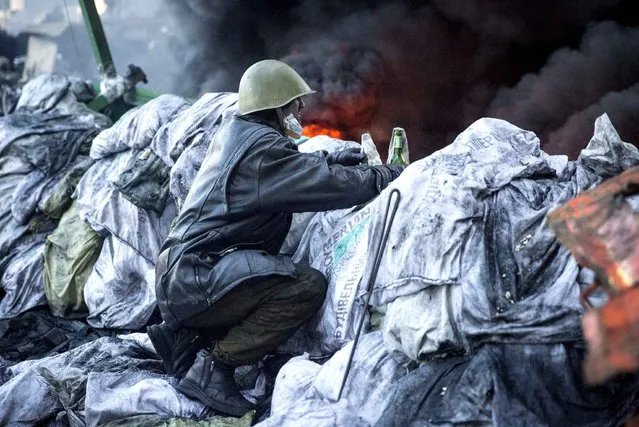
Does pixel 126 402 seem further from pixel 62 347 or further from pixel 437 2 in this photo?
pixel 437 2

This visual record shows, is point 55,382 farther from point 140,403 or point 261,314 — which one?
point 261,314

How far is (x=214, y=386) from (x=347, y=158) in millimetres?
1353

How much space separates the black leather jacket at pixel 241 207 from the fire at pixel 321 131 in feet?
12.7

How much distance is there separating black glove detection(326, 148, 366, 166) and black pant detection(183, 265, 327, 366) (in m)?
0.62

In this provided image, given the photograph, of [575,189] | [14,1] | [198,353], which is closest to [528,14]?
[575,189]

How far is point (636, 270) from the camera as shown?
207 cm

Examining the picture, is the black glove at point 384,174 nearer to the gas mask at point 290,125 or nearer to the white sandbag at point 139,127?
the gas mask at point 290,125

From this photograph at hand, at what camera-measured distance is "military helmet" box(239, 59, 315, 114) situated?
406 cm

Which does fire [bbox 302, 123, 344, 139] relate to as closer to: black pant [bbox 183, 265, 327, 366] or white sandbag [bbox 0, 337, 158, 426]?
white sandbag [bbox 0, 337, 158, 426]

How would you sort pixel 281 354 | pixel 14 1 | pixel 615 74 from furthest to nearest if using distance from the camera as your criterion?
pixel 14 1, pixel 615 74, pixel 281 354

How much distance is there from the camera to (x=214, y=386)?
3967mm

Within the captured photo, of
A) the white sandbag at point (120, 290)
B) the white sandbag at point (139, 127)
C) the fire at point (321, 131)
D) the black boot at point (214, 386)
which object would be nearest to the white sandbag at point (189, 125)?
the white sandbag at point (139, 127)

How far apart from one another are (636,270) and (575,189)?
4.82ft

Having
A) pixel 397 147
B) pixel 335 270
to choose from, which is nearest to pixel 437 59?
pixel 397 147
